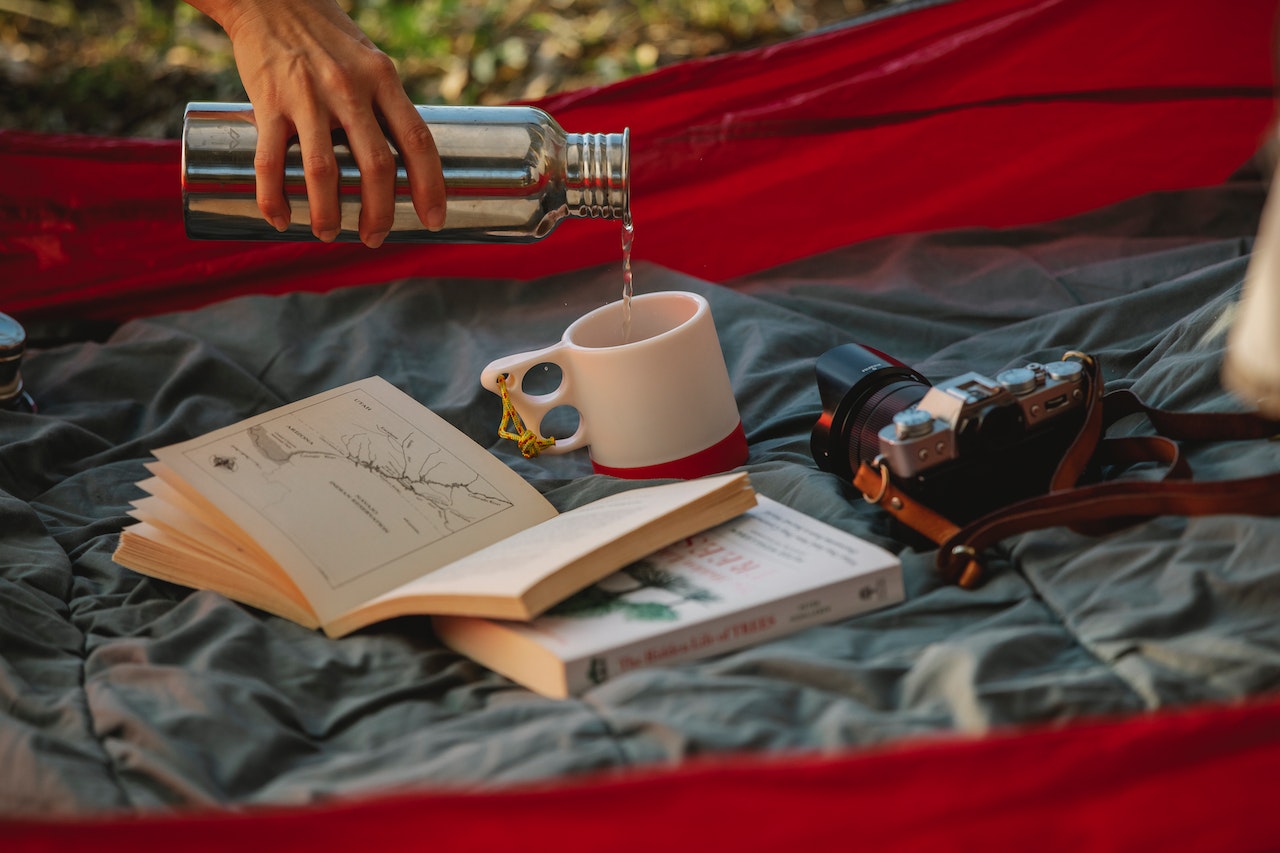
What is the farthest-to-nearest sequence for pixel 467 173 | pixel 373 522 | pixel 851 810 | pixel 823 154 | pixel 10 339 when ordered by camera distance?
pixel 823 154, pixel 10 339, pixel 467 173, pixel 373 522, pixel 851 810

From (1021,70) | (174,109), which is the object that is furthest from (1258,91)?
(174,109)

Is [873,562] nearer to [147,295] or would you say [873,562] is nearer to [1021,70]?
[1021,70]

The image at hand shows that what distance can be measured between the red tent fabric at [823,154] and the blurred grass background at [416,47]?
92 centimetres

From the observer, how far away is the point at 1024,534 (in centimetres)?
75

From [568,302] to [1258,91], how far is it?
2.51 feet

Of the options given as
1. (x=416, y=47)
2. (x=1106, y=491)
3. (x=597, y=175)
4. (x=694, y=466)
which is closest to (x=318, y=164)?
(x=597, y=175)

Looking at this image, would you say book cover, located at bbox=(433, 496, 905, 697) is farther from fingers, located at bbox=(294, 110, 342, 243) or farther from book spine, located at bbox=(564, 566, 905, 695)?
fingers, located at bbox=(294, 110, 342, 243)

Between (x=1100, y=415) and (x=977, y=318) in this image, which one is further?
(x=977, y=318)

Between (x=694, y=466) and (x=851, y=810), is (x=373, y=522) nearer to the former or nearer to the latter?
(x=694, y=466)

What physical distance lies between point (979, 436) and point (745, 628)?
0.64ft

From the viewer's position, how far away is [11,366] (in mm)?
1103

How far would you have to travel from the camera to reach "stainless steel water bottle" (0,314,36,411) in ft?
3.60

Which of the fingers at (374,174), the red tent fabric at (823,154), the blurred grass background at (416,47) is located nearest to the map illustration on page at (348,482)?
the fingers at (374,174)

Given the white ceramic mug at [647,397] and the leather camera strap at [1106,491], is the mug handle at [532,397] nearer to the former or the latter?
the white ceramic mug at [647,397]
